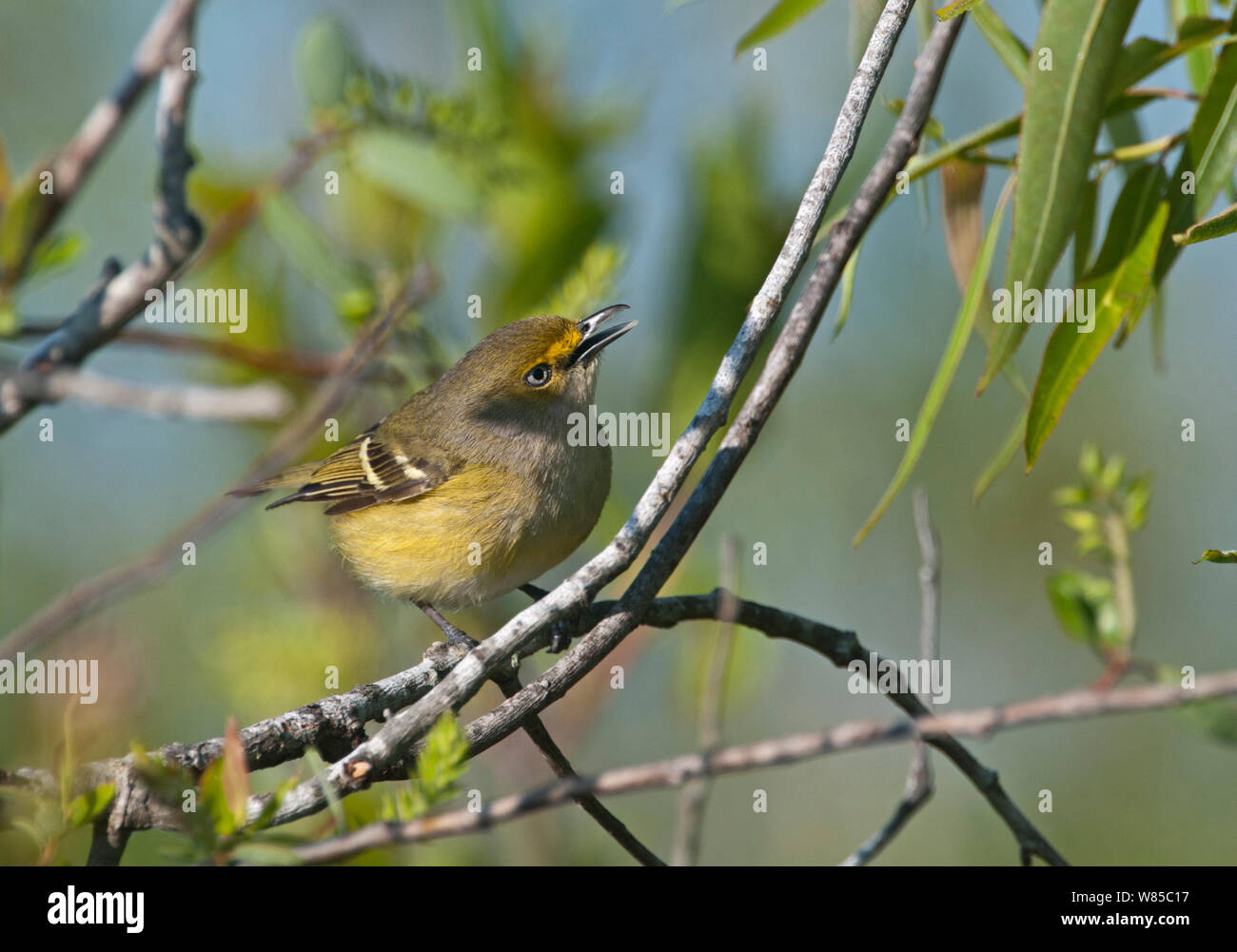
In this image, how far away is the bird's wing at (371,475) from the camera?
439 cm

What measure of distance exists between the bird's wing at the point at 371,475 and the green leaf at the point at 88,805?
275 cm

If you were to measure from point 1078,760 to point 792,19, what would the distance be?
5.12 metres

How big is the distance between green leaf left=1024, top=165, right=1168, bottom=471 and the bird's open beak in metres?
1.72

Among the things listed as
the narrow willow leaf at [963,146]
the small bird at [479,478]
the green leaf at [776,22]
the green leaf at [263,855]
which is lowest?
the green leaf at [263,855]

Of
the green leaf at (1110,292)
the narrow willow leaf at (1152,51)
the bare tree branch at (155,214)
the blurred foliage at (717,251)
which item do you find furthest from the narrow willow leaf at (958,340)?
the bare tree branch at (155,214)

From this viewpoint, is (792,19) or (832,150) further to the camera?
(792,19)

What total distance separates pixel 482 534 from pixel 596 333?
3.05 feet

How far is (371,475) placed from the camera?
455 cm

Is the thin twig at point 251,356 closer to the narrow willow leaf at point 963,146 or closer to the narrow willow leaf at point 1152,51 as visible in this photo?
the narrow willow leaf at point 963,146

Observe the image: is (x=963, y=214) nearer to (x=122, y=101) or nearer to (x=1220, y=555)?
(x=1220, y=555)
